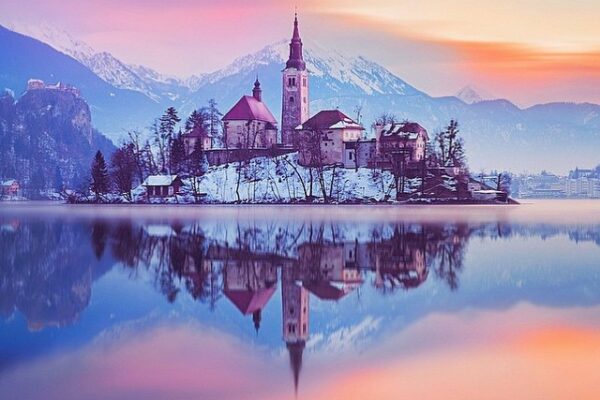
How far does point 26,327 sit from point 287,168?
278ft

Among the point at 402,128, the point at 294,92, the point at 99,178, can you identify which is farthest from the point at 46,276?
the point at 294,92

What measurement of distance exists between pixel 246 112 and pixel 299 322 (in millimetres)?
91933

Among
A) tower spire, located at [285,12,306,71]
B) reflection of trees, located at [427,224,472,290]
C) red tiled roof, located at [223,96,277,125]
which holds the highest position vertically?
tower spire, located at [285,12,306,71]

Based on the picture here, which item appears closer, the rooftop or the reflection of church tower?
the reflection of church tower

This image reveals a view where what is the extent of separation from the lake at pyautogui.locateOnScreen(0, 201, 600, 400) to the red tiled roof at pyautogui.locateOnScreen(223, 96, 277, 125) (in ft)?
241

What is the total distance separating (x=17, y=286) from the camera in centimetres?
2433

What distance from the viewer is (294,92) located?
374ft

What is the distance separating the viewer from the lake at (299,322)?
14.1 metres

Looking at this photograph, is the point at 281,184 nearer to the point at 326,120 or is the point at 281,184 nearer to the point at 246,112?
the point at 326,120

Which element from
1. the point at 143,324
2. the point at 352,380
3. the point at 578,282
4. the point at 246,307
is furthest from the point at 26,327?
the point at 578,282

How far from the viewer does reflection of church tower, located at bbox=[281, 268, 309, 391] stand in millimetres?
15828

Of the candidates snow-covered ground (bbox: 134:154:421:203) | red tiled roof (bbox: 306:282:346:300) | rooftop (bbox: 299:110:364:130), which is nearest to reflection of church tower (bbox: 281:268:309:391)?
red tiled roof (bbox: 306:282:346:300)

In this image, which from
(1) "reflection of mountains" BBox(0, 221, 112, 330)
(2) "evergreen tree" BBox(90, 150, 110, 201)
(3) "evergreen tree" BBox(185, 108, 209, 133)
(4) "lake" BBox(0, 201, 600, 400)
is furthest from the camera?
(3) "evergreen tree" BBox(185, 108, 209, 133)

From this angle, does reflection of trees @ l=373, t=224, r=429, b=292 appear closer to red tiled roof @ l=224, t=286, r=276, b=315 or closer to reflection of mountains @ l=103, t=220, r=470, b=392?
reflection of mountains @ l=103, t=220, r=470, b=392
